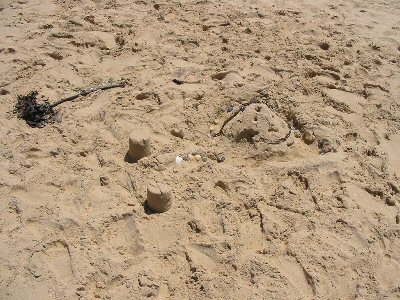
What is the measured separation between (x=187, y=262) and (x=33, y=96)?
72.4 inches

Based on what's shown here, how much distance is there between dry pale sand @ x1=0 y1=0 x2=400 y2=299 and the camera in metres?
2.11

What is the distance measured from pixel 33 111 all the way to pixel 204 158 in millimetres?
1290

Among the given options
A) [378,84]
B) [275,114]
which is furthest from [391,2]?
[275,114]

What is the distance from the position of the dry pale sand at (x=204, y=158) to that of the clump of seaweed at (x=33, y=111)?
66 millimetres

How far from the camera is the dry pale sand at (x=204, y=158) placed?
2.11m

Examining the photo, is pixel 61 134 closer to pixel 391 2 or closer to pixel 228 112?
pixel 228 112

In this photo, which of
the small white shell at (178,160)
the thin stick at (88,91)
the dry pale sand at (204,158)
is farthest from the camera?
the thin stick at (88,91)

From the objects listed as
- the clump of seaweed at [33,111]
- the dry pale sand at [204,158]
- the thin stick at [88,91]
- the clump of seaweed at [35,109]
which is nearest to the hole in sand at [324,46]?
the dry pale sand at [204,158]

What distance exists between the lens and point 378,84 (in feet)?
11.0

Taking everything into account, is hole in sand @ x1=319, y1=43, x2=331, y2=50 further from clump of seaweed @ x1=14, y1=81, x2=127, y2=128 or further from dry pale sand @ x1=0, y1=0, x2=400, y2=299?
clump of seaweed @ x1=14, y1=81, x2=127, y2=128

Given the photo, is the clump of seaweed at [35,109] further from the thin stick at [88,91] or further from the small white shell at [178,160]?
the small white shell at [178,160]

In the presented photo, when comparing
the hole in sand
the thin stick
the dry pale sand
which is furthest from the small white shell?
the hole in sand

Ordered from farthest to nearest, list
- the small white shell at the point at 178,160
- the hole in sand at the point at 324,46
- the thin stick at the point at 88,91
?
the hole in sand at the point at 324,46, the thin stick at the point at 88,91, the small white shell at the point at 178,160

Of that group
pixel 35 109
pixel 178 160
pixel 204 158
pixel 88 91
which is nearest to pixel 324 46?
pixel 204 158
